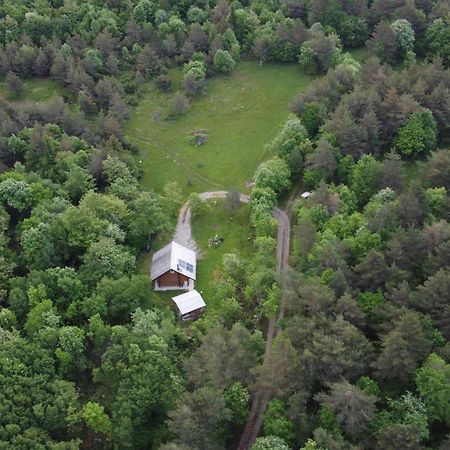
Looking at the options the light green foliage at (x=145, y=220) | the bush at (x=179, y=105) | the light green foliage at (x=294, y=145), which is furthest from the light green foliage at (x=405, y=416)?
the bush at (x=179, y=105)

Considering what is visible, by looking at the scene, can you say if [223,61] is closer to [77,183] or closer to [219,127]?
[219,127]

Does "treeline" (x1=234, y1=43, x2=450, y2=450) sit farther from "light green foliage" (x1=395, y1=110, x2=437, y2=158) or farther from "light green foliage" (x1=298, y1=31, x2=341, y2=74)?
"light green foliage" (x1=298, y1=31, x2=341, y2=74)

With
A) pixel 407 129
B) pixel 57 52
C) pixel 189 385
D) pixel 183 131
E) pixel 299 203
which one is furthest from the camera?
pixel 57 52

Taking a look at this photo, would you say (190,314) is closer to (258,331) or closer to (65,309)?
(258,331)

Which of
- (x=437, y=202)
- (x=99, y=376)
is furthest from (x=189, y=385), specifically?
(x=437, y=202)

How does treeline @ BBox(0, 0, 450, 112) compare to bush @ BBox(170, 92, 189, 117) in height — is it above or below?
above

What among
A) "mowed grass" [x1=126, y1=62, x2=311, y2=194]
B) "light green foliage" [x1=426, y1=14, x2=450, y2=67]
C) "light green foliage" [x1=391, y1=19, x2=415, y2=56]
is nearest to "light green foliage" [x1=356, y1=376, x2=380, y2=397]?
"mowed grass" [x1=126, y1=62, x2=311, y2=194]

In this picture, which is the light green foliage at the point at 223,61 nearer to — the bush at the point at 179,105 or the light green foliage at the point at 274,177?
the bush at the point at 179,105
